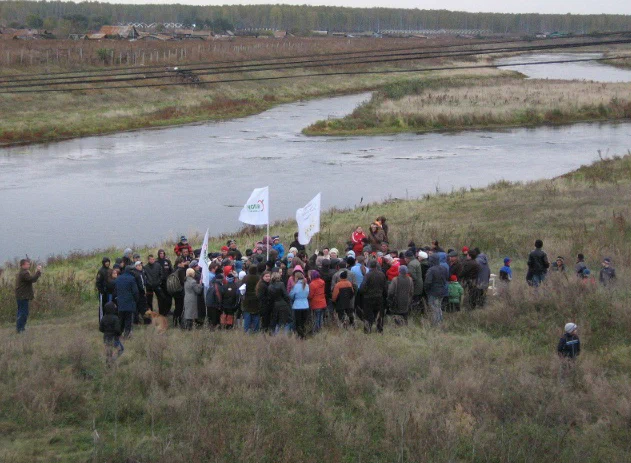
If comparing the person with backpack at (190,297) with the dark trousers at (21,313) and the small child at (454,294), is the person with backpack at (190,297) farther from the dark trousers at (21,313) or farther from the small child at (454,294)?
the small child at (454,294)

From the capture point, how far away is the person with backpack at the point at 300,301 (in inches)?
467

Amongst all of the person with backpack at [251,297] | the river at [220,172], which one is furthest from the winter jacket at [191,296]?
the river at [220,172]

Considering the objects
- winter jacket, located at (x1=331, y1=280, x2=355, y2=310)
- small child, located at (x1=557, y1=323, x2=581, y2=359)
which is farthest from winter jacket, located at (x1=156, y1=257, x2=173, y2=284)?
small child, located at (x1=557, y1=323, x2=581, y2=359)

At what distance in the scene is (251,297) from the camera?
39.7ft

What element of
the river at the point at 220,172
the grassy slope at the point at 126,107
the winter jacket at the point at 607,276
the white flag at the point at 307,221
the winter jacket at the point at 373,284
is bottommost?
the river at the point at 220,172

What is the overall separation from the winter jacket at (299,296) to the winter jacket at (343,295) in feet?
1.46

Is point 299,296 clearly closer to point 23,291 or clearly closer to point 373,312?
point 373,312

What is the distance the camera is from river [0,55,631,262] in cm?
2745

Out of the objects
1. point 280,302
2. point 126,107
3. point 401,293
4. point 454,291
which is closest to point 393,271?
point 401,293

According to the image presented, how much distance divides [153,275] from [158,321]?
1.00 m

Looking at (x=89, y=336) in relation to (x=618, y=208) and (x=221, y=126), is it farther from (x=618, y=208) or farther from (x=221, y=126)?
(x=221, y=126)

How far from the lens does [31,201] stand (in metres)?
31.2

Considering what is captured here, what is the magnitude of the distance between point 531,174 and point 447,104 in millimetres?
22867

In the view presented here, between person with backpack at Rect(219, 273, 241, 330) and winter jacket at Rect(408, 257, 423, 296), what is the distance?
252 cm
